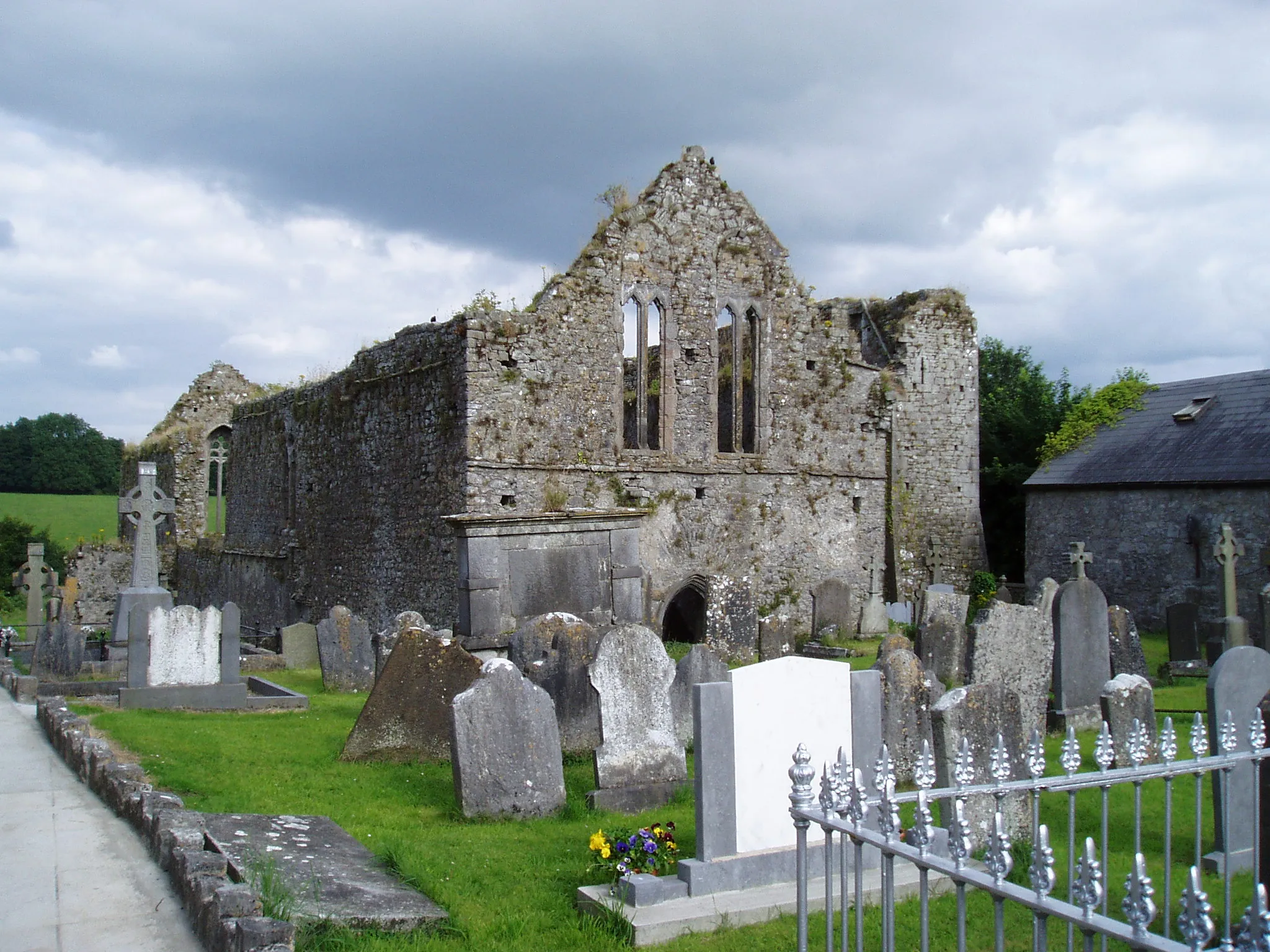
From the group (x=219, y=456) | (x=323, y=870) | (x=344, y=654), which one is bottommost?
(x=323, y=870)

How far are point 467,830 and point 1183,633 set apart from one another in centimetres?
1196

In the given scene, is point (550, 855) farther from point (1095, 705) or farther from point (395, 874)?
point (1095, 705)

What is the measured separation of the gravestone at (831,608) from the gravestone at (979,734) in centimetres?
1203

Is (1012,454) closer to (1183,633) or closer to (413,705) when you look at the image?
(1183,633)

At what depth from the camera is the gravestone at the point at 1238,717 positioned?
19.2ft

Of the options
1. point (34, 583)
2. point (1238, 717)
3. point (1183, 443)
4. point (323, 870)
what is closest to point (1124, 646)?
point (1238, 717)

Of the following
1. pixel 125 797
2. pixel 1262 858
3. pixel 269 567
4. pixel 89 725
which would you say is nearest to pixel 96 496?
pixel 269 567

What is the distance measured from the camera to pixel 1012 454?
28.5m

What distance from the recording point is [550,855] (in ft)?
21.0

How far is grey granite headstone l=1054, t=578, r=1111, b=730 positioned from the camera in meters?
10.4

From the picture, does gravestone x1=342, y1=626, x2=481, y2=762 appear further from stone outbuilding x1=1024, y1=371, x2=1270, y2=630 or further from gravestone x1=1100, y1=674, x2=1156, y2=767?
stone outbuilding x1=1024, y1=371, x2=1270, y2=630

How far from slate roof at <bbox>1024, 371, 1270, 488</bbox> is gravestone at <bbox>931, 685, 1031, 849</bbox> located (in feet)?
52.0

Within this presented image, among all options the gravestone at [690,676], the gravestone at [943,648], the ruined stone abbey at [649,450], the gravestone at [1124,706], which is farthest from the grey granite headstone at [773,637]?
the gravestone at [1124,706]

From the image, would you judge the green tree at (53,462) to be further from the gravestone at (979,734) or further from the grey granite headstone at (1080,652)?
the gravestone at (979,734)
